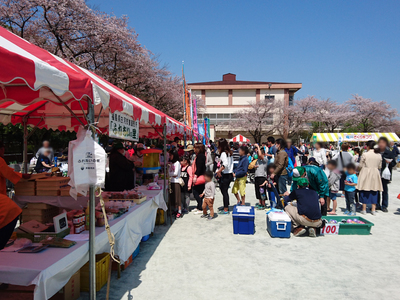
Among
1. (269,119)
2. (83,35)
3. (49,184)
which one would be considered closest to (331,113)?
(269,119)

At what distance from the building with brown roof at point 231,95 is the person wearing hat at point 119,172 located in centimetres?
4497

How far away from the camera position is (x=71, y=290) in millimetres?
3064

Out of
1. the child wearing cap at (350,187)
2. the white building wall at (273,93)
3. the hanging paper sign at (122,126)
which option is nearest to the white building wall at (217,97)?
the white building wall at (273,93)

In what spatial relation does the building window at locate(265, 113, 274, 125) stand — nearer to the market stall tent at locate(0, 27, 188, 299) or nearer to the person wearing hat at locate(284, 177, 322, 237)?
the person wearing hat at locate(284, 177, 322, 237)

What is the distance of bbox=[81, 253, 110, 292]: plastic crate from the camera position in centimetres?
333

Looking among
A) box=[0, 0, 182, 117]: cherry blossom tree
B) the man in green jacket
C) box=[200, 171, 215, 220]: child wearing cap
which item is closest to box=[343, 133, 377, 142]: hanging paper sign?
box=[0, 0, 182, 117]: cherry blossom tree

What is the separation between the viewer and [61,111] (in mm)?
5938

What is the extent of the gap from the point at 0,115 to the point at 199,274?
16.4 ft

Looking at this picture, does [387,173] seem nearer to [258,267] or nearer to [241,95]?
[258,267]

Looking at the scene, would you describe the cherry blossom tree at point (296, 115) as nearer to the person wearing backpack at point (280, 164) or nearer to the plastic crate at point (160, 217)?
the person wearing backpack at point (280, 164)

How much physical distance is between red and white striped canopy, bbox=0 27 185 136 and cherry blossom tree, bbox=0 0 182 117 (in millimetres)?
9079

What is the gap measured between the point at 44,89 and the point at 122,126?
103 cm

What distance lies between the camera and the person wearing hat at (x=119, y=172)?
529 cm

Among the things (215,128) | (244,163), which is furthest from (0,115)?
(215,128)
